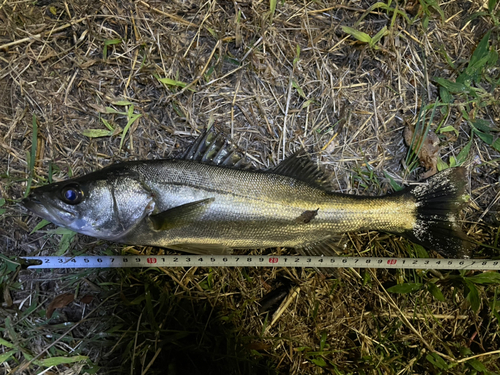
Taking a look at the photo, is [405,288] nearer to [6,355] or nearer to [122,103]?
[122,103]

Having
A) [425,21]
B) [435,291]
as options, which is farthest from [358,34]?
[435,291]

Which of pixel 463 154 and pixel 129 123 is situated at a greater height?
pixel 129 123

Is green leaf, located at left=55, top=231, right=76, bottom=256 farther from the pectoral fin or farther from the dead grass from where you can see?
the pectoral fin

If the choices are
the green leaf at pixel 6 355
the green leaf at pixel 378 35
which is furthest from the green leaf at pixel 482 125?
the green leaf at pixel 6 355

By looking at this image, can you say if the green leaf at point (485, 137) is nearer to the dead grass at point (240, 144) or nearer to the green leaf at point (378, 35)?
the dead grass at point (240, 144)

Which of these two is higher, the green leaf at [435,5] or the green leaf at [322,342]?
the green leaf at [435,5]

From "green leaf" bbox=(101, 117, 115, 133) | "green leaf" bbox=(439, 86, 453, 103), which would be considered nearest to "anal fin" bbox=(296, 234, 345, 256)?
"green leaf" bbox=(439, 86, 453, 103)
